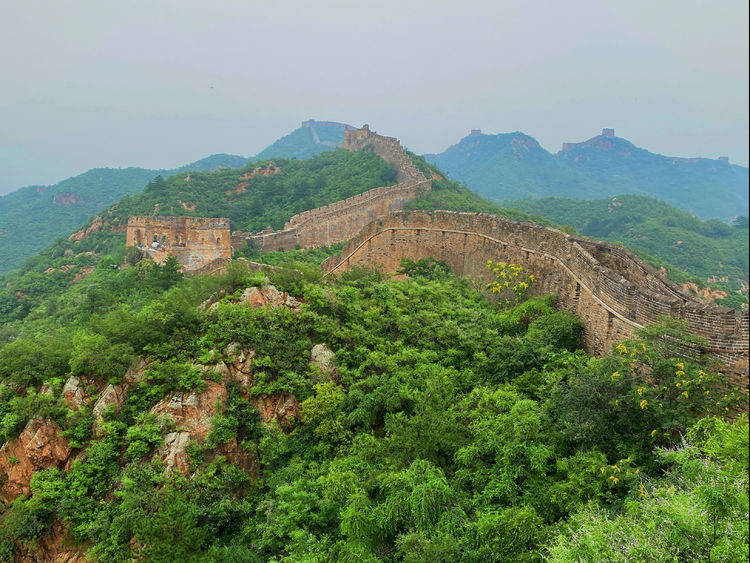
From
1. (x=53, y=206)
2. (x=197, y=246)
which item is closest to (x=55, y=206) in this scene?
(x=53, y=206)

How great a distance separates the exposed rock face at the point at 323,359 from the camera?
392 inches

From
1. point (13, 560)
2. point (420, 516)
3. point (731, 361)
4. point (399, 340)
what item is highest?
point (731, 361)

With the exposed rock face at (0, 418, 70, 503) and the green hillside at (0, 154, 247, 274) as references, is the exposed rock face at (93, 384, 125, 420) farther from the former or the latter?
the green hillside at (0, 154, 247, 274)

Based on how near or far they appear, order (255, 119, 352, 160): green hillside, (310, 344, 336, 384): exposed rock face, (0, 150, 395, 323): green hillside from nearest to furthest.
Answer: (310, 344, 336, 384): exposed rock face, (0, 150, 395, 323): green hillside, (255, 119, 352, 160): green hillside

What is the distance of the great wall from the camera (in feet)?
24.7

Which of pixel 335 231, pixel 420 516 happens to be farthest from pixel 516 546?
pixel 335 231

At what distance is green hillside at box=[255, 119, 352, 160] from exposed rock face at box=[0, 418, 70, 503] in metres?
93.9

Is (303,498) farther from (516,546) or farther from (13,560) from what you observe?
(13,560)

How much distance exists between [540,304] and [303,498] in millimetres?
8112

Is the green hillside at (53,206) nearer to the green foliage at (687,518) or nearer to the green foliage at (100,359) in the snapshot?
the green foliage at (100,359)

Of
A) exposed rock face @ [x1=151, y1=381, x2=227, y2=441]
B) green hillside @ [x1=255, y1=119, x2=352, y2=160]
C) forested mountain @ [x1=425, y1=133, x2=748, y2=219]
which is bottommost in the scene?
exposed rock face @ [x1=151, y1=381, x2=227, y2=441]

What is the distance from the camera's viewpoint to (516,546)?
5.47 metres

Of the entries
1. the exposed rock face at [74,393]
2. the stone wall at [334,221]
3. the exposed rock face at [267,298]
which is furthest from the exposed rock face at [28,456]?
the stone wall at [334,221]

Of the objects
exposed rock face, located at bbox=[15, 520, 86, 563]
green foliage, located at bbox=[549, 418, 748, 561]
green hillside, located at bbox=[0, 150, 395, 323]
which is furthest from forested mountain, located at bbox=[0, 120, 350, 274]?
green foliage, located at bbox=[549, 418, 748, 561]
